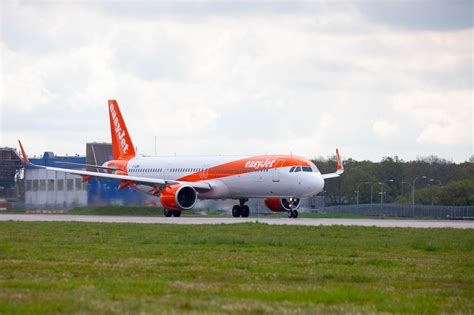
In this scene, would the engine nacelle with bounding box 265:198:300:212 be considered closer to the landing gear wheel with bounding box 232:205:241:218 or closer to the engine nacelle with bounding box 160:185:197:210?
the landing gear wheel with bounding box 232:205:241:218

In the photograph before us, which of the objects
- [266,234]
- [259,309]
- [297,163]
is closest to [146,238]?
[266,234]

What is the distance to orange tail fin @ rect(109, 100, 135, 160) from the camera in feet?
232

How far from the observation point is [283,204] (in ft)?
197

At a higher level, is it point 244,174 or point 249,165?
point 249,165

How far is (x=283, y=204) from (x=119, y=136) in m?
16.6

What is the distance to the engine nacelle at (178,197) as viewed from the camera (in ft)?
191

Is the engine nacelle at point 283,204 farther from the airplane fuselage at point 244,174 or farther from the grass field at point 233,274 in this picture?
the grass field at point 233,274

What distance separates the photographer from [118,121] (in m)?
71.1

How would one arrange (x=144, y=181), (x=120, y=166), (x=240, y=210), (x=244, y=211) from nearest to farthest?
1. (x=144, y=181)
2. (x=240, y=210)
3. (x=244, y=211)
4. (x=120, y=166)

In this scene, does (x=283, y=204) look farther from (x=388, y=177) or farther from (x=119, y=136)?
(x=388, y=177)

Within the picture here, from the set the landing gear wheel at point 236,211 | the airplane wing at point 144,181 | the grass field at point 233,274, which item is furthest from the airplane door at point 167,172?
the grass field at point 233,274

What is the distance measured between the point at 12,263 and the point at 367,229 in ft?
67.2

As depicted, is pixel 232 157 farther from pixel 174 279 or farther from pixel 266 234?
pixel 174 279

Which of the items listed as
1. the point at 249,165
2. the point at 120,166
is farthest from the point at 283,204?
the point at 120,166
